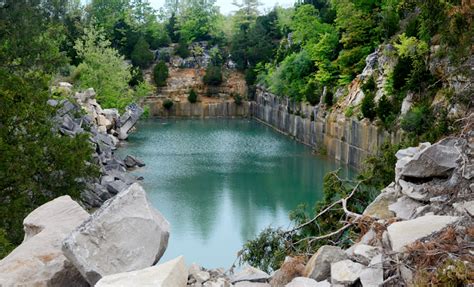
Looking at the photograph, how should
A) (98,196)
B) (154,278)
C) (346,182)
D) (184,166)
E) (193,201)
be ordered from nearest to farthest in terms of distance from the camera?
(154,278)
(346,182)
(98,196)
(193,201)
(184,166)

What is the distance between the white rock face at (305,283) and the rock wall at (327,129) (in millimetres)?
14889

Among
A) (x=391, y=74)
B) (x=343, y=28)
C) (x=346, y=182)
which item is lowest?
(x=346, y=182)

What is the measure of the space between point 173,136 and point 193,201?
60.0 feet

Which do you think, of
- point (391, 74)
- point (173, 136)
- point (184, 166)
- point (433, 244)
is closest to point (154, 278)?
point (433, 244)

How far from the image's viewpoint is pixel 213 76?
52.8 metres

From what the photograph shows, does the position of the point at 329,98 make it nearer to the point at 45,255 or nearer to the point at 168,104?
the point at 168,104

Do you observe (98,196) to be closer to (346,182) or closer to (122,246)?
(346,182)

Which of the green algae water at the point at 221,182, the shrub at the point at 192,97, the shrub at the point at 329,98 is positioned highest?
the shrub at the point at 329,98

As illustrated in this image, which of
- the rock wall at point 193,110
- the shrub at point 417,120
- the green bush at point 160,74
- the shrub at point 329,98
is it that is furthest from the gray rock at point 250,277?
the green bush at point 160,74

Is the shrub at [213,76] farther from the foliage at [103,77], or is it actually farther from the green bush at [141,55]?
the foliage at [103,77]

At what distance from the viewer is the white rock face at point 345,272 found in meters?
6.11

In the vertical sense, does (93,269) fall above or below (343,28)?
below

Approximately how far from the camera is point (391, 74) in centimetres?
2394

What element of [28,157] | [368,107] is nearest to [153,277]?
[28,157]
